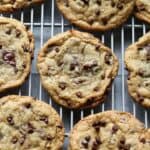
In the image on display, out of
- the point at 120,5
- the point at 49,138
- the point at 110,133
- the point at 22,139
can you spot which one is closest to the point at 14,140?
the point at 22,139

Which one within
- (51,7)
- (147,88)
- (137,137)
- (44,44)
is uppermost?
(51,7)

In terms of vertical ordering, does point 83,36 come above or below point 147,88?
above

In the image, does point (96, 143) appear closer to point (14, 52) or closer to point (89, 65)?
point (89, 65)

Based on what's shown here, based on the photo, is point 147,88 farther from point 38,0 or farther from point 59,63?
point 38,0

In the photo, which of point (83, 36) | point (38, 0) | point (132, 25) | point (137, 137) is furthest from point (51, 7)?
point (137, 137)

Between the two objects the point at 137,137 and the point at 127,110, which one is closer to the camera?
the point at 137,137

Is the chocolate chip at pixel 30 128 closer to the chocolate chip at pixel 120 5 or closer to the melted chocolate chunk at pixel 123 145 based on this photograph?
the melted chocolate chunk at pixel 123 145
